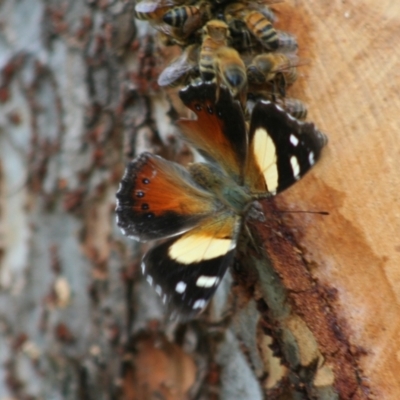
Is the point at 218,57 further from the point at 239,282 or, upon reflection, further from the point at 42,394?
the point at 42,394

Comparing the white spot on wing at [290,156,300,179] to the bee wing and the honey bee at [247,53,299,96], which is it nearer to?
the honey bee at [247,53,299,96]

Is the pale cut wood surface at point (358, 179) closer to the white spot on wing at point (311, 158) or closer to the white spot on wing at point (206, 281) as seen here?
the white spot on wing at point (311, 158)

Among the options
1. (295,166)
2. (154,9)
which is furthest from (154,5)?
(295,166)

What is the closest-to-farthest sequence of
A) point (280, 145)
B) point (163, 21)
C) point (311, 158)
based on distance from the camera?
1. point (311, 158)
2. point (280, 145)
3. point (163, 21)

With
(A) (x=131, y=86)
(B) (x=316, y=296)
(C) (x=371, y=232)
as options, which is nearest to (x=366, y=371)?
(B) (x=316, y=296)

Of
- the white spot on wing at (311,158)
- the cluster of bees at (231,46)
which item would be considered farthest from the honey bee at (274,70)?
the white spot on wing at (311,158)

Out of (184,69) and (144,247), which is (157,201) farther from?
(144,247)

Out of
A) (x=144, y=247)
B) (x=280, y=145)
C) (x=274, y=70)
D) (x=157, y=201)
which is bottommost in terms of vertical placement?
(x=144, y=247)
